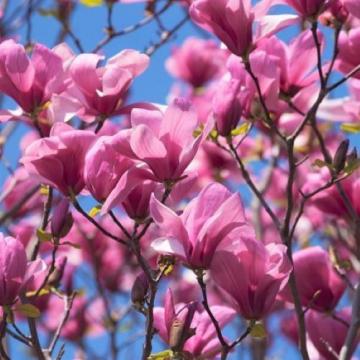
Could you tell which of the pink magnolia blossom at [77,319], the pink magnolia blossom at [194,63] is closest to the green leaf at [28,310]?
the pink magnolia blossom at [77,319]

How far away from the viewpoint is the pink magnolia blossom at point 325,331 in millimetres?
1842

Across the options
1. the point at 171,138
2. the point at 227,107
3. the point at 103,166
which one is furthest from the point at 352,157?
the point at 103,166

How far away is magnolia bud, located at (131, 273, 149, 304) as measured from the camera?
148cm

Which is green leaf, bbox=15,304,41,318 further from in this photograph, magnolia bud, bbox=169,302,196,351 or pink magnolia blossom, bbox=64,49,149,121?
pink magnolia blossom, bbox=64,49,149,121

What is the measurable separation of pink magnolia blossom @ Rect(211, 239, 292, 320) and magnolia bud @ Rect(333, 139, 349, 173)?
0.25 metres

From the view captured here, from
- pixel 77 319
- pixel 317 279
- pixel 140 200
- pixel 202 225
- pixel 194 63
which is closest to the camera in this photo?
pixel 202 225

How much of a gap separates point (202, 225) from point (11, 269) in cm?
31

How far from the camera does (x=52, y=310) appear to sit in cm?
316

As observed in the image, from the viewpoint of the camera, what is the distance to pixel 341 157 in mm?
1634

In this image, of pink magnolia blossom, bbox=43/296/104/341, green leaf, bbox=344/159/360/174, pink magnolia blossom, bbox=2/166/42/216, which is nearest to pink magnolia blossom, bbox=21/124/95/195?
green leaf, bbox=344/159/360/174

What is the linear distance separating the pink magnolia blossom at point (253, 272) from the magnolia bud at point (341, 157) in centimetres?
25

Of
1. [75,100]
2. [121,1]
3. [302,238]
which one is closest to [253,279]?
[75,100]

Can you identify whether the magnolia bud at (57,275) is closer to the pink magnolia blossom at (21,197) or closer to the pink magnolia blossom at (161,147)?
the pink magnolia blossom at (161,147)

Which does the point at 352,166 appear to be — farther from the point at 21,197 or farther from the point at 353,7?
the point at 21,197
